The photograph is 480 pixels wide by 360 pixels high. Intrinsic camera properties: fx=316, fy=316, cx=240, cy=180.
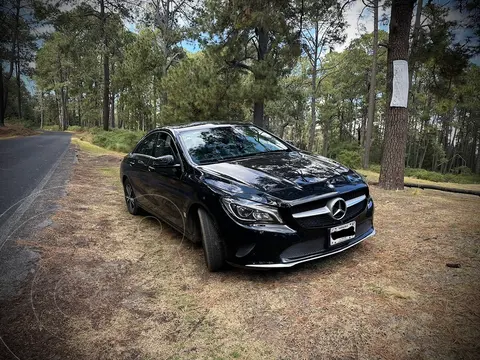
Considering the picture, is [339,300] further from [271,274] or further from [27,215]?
Result: [27,215]

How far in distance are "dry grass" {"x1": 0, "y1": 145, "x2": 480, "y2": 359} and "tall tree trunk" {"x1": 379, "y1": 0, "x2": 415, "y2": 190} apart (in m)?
3.24

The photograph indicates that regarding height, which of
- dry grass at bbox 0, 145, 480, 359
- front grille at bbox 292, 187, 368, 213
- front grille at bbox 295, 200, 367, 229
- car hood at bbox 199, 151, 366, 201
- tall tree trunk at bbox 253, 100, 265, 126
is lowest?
dry grass at bbox 0, 145, 480, 359

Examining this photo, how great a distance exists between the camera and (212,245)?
10.3 feet

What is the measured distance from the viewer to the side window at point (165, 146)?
4180 mm

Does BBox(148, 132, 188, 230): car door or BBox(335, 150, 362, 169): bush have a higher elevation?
BBox(148, 132, 188, 230): car door

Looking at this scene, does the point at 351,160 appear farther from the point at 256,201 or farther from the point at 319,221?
the point at 256,201

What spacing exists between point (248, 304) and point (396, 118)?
608 cm

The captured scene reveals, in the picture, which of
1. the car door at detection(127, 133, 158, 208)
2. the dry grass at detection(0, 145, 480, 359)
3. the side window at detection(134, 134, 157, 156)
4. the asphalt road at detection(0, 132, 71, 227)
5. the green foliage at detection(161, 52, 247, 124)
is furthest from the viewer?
the green foliage at detection(161, 52, 247, 124)

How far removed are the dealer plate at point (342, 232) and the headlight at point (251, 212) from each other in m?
0.54

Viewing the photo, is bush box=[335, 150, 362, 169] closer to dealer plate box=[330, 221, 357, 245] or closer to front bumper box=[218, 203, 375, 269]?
dealer plate box=[330, 221, 357, 245]

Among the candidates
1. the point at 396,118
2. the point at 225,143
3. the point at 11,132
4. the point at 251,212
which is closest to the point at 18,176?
the point at 225,143

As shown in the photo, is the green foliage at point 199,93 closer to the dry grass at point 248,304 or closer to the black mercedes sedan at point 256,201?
the black mercedes sedan at point 256,201

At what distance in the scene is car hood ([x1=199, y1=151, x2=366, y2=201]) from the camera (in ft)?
9.77

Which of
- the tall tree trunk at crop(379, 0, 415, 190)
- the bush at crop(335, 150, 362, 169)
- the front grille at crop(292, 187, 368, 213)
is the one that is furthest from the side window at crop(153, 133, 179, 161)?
the bush at crop(335, 150, 362, 169)
